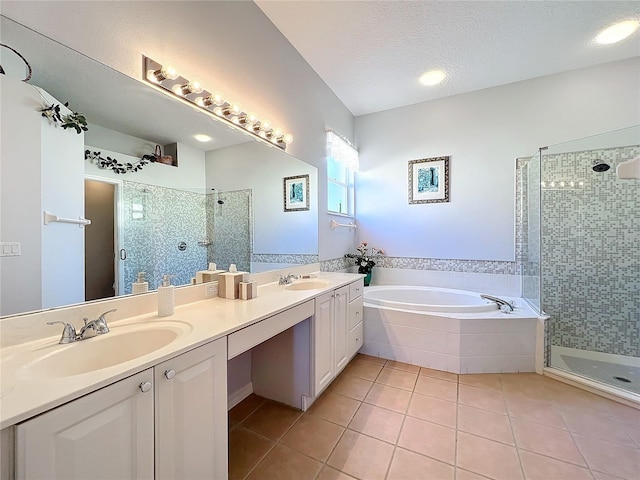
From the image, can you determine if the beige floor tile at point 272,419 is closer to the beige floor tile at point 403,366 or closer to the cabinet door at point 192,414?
the cabinet door at point 192,414

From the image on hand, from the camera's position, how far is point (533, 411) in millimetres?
1755

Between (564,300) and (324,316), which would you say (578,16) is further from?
(324,316)

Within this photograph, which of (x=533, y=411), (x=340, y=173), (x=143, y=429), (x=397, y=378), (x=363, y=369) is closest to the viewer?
(x=143, y=429)

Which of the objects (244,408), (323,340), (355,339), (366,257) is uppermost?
(366,257)

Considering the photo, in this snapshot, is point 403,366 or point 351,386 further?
point 403,366

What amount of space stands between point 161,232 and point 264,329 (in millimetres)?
763

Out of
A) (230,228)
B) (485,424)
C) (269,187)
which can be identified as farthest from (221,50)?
(485,424)

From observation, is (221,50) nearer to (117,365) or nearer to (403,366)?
(117,365)

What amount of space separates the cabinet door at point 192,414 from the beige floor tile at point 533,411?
6.02 feet

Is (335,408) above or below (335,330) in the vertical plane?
below

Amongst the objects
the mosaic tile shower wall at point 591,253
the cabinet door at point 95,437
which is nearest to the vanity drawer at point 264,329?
the cabinet door at point 95,437

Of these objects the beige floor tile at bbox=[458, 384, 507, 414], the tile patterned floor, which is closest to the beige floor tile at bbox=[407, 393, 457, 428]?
the tile patterned floor

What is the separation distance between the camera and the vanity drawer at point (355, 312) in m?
2.28

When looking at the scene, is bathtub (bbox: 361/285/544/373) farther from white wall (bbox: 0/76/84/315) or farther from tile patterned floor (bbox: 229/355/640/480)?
white wall (bbox: 0/76/84/315)
